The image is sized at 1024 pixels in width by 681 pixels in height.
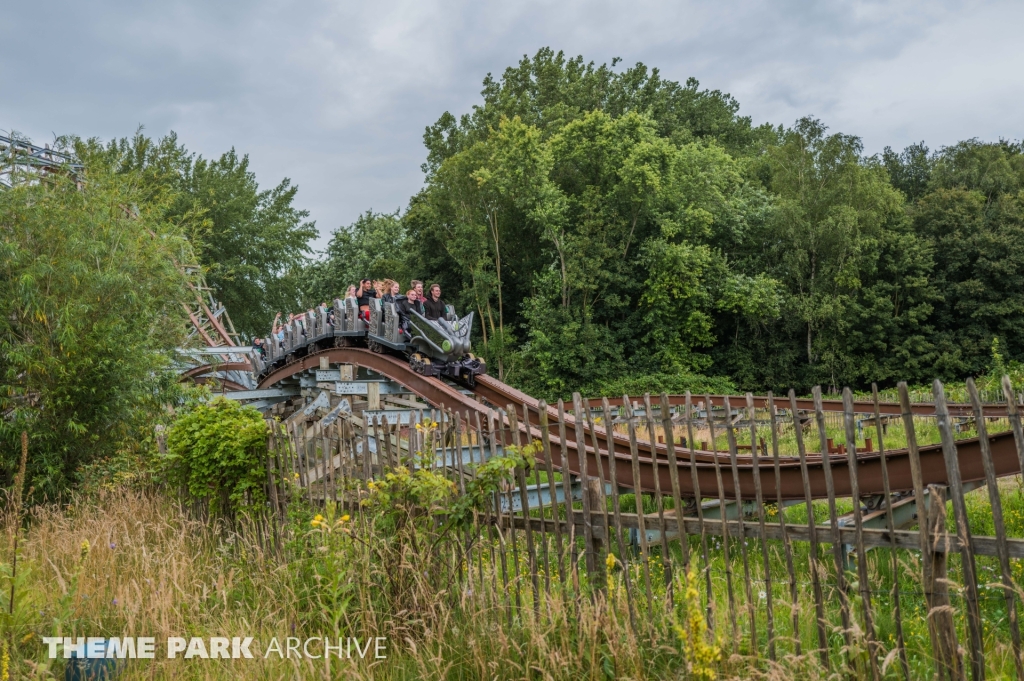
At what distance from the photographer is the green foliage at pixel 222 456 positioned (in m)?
7.16

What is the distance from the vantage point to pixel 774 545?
6832 mm

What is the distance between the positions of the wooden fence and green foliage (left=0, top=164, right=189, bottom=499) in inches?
145

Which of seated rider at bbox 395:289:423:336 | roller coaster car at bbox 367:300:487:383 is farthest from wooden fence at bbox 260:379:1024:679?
seated rider at bbox 395:289:423:336

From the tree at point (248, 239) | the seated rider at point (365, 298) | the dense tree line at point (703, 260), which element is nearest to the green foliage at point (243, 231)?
the tree at point (248, 239)

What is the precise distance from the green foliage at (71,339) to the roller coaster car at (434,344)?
4.52 m

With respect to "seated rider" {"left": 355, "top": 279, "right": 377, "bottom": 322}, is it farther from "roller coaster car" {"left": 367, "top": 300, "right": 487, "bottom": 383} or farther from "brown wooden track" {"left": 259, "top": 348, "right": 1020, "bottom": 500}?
"brown wooden track" {"left": 259, "top": 348, "right": 1020, "bottom": 500}

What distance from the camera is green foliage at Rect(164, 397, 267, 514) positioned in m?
7.16

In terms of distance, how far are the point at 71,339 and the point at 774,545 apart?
7.35 m

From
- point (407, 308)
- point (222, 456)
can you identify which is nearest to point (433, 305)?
point (407, 308)

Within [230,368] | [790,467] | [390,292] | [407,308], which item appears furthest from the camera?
[230,368]

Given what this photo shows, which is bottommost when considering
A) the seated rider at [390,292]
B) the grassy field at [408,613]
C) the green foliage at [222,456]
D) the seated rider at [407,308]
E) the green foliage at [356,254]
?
the grassy field at [408,613]

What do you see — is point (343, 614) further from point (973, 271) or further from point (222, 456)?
point (973, 271)

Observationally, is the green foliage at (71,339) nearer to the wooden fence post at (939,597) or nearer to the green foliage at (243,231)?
the wooden fence post at (939,597)

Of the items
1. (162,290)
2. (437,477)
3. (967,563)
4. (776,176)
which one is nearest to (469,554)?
(437,477)
